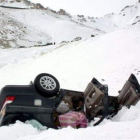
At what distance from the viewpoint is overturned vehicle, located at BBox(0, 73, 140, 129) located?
17.2ft

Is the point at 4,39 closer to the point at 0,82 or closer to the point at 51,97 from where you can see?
the point at 0,82

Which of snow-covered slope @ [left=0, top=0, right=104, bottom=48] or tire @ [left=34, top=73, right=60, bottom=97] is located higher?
tire @ [left=34, top=73, right=60, bottom=97]

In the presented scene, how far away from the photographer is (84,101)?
6.11 metres

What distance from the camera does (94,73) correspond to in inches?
472

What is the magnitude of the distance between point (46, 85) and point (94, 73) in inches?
262

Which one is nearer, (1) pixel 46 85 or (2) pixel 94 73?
(1) pixel 46 85

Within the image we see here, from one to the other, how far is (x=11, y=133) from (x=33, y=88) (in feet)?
3.64

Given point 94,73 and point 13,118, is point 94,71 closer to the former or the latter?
point 94,73

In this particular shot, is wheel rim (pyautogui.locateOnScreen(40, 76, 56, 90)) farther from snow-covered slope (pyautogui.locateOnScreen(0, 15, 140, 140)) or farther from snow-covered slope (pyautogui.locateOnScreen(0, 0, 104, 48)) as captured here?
snow-covered slope (pyautogui.locateOnScreen(0, 0, 104, 48))

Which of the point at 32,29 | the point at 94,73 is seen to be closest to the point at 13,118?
the point at 94,73

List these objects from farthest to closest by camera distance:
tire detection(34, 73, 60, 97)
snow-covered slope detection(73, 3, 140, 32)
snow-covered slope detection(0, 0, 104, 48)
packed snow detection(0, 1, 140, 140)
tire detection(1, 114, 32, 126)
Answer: snow-covered slope detection(73, 3, 140, 32) → snow-covered slope detection(0, 0, 104, 48) → tire detection(34, 73, 60, 97) → tire detection(1, 114, 32, 126) → packed snow detection(0, 1, 140, 140)

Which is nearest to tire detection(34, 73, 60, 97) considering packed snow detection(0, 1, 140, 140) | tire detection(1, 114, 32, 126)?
Answer: tire detection(1, 114, 32, 126)

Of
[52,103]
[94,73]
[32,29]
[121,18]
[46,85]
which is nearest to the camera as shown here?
[52,103]

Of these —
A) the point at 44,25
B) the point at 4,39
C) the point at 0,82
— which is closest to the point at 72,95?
the point at 0,82
